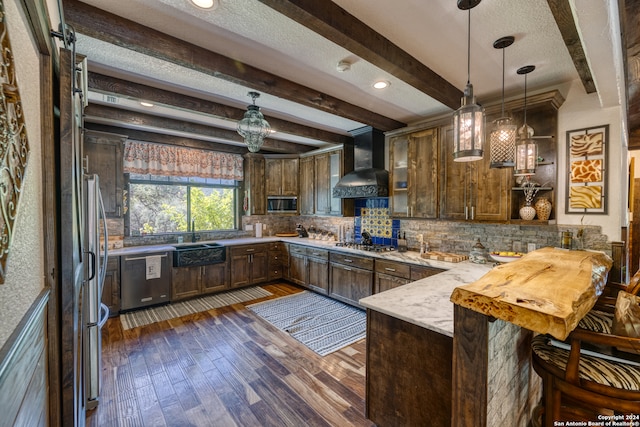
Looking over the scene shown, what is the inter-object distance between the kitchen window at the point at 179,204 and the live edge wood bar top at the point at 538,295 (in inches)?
190

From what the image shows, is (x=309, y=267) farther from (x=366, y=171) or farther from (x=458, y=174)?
(x=458, y=174)

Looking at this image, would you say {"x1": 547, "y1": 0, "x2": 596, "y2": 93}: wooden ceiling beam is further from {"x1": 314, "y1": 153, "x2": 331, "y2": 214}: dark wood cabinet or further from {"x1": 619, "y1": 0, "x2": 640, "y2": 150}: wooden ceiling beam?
{"x1": 314, "y1": 153, "x2": 331, "y2": 214}: dark wood cabinet

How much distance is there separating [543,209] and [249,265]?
4249mm

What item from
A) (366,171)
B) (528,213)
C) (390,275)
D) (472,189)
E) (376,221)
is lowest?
(390,275)

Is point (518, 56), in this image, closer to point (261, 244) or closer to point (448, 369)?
point (448, 369)

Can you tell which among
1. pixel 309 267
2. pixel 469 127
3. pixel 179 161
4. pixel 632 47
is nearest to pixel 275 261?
pixel 309 267

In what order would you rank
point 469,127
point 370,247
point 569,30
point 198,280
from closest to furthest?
1. point 469,127
2. point 569,30
3. point 370,247
4. point 198,280

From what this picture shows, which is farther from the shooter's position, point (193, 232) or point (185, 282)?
point (193, 232)

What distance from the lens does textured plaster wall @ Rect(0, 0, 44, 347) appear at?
68cm

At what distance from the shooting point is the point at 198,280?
175 inches

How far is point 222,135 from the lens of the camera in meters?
4.31

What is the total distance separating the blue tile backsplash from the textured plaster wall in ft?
12.7

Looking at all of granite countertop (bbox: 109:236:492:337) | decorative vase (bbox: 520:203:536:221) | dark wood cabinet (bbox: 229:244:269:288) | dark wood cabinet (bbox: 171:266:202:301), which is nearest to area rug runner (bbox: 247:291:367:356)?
dark wood cabinet (bbox: 229:244:269:288)

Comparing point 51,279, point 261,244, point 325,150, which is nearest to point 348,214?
point 325,150
